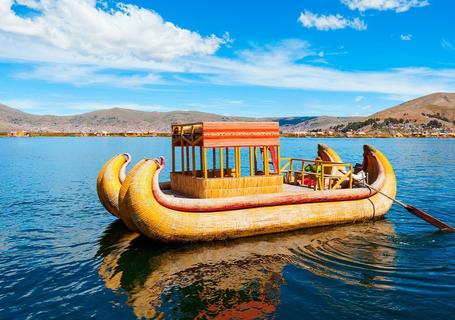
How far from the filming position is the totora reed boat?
15.3 meters

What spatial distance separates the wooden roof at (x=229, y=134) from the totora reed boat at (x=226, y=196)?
4 centimetres

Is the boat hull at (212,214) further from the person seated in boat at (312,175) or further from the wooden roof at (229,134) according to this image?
the wooden roof at (229,134)

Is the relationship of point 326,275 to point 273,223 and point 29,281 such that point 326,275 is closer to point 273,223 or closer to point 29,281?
point 273,223

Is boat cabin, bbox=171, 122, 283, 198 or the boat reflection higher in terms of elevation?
boat cabin, bbox=171, 122, 283, 198

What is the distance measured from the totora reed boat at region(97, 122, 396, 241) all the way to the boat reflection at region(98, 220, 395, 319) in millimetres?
802

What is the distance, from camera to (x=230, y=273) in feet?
45.5

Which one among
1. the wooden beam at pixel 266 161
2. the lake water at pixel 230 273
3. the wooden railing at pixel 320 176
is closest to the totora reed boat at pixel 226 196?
the wooden beam at pixel 266 161

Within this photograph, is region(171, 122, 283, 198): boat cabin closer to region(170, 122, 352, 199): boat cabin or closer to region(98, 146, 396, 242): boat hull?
region(170, 122, 352, 199): boat cabin

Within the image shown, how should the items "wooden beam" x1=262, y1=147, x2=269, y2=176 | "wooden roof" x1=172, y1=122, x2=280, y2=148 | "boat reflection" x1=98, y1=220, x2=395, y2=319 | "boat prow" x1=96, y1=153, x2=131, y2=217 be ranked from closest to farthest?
"boat reflection" x1=98, y1=220, x2=395, y2=319 → "wooden roof" x1=172, y1=122, x2=280, y2=148 → "wooden beam" x1=262, y1=147, x2=269, y2=176 → "boat prow" x1=96, y1=153, x2=131, y2=217

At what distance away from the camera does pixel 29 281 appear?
1341 cm

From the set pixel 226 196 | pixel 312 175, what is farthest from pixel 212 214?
pixel 312 175

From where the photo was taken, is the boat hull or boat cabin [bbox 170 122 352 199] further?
boat cabin [bbox 170 122 352 199]

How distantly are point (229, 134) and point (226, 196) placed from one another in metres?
2.65

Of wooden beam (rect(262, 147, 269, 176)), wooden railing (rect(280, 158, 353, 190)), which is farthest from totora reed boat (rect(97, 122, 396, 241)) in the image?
wooden railing (rect(280, 158, 353, 190))
